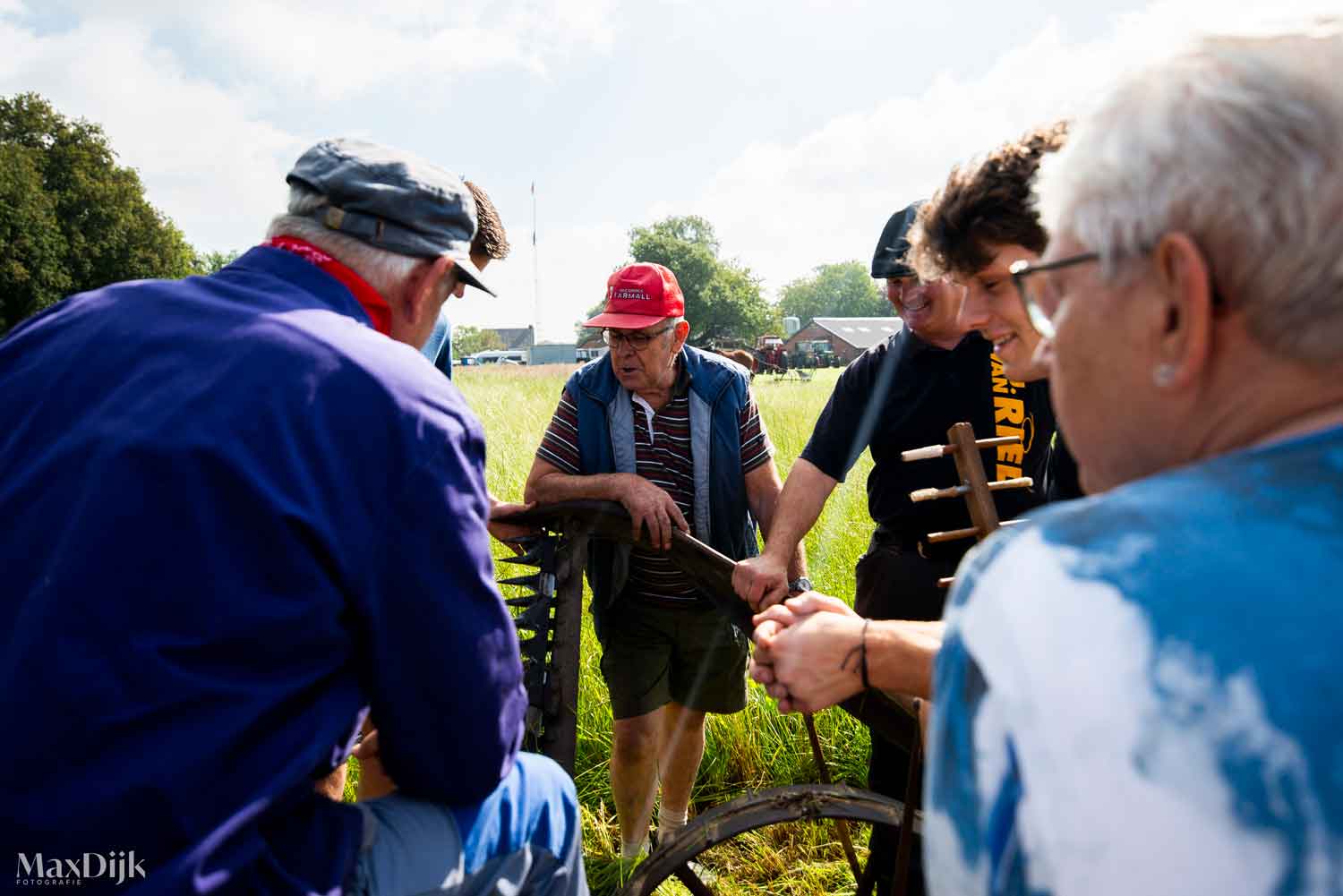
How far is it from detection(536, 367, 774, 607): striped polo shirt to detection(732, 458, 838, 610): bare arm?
1.60ft

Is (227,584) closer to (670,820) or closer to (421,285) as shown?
(421,285)

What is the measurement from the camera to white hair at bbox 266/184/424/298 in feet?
5.61

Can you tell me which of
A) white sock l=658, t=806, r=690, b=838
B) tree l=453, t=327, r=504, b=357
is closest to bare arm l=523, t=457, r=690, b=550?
white sock l=658, t=806, r=690, b=838

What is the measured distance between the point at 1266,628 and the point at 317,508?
115cm

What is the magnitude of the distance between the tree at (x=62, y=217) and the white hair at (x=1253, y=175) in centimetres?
3985

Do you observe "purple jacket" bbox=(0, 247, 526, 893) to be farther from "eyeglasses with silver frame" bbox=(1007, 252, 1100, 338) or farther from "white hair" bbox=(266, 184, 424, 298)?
"eyeglasses with silver frame" bbox=(1007, 252, 1100, 338)

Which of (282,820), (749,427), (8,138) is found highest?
(8,138)

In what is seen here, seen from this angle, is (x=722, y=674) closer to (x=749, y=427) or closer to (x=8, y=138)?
(x=749, y=427)

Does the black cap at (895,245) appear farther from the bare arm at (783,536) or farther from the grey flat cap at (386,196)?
the grey flat cap at (386,196)

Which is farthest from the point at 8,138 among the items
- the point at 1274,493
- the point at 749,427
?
the point at 1274,493

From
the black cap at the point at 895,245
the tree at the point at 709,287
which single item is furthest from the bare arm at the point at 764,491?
the tree at the point at 709,287

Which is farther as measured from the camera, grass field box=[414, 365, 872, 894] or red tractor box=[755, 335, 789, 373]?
red tractor box=[755, 335, 789, 373]

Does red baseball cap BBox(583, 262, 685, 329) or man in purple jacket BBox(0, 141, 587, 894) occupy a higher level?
red baseball cap BBox(583, 262, 685, 329)

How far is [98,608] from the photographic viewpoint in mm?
1200
